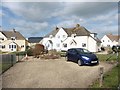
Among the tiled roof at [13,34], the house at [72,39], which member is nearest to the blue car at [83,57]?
the house at [72,39]

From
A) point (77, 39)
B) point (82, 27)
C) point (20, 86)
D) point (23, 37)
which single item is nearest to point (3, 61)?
point (20, 86)

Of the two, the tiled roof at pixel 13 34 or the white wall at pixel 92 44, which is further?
the tiled roof at pixel 13 34

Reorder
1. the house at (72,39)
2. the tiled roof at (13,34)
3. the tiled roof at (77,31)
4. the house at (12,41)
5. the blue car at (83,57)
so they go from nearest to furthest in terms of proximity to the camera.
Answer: the blue car at (83,57), the house at (72,39), the tiled roof at (77,31), the house at (12,41), the tiled roof at (13,34)

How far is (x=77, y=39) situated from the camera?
173 ft

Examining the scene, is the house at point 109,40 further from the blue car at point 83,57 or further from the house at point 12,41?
the blue car at point 83,57

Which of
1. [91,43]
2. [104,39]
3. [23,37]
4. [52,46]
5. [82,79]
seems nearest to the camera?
[82,79]

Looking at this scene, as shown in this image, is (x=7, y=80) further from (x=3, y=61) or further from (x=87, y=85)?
(x=3, y=61)

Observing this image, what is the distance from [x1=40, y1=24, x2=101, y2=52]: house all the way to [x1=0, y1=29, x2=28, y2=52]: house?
25.3 ft

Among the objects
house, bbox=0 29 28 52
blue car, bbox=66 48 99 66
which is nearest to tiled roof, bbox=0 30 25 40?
house, bbox=0 29 28 52

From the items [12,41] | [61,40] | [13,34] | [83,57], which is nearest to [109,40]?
[61,40]

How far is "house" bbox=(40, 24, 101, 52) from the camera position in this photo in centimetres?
5184

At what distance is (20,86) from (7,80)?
76.3 inches

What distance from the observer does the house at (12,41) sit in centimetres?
6069

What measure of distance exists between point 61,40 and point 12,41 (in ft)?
48.7
